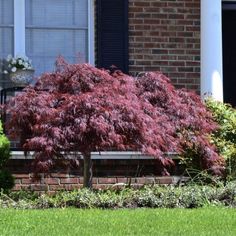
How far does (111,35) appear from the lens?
11.1m

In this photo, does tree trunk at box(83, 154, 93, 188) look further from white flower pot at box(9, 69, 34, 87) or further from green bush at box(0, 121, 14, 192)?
white flower pot at box(9, 69, 34, 87)

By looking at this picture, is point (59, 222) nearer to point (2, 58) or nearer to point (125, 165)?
point (125, 165)

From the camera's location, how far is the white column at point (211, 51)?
418 inches

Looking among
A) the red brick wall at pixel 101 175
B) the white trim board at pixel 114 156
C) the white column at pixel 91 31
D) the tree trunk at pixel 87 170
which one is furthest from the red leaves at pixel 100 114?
the white column at pixel 91 31

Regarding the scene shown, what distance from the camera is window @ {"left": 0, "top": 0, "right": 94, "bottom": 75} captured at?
11.2 meters

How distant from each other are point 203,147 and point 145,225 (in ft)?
8.85

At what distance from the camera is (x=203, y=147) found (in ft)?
31.0

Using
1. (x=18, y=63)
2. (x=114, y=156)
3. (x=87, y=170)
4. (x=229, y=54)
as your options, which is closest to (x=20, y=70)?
(x=18, y=63)

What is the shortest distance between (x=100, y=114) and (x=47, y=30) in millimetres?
3579

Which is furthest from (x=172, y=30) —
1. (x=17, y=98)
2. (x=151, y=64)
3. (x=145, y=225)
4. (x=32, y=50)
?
(x=145, y=225)

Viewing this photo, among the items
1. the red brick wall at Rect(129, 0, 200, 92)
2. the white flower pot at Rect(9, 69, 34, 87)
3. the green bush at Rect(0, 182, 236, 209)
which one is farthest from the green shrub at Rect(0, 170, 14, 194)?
the red brick wall at Rect(129, 0, 200, 92)

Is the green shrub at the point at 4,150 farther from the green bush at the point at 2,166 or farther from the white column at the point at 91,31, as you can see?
the white column at the point at 91,31

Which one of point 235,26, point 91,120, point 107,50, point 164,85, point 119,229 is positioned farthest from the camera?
point 235,26

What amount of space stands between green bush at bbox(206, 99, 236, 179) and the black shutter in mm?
1623
